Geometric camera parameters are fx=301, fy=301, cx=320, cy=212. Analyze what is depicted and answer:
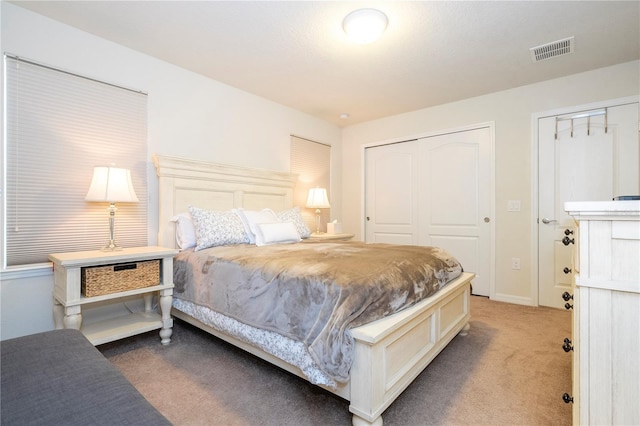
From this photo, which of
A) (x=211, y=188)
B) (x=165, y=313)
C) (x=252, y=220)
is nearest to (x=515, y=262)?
(x=252, y=220)

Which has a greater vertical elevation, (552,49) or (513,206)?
(552,49)

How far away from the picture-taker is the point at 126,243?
2607 mm

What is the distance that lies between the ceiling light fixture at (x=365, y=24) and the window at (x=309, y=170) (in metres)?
2.00

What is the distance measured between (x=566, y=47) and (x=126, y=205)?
401 centimetres

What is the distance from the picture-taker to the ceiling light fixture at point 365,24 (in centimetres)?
209

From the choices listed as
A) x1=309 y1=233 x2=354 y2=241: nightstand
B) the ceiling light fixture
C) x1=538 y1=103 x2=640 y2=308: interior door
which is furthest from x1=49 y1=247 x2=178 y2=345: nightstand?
x1=538 y1=103 x2=640 y2=308: interior door

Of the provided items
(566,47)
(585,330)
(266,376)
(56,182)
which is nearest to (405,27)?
(566,47)

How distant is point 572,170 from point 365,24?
268 cm

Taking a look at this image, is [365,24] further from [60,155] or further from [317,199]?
[60,155]

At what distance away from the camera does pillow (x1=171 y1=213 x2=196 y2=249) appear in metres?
2.65

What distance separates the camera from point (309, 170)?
437 centimetres

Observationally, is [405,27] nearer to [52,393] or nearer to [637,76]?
[637,76]

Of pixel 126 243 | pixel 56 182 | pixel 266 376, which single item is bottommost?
pixel 266 376

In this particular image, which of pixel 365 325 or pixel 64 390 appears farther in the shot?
pixel 365 325
